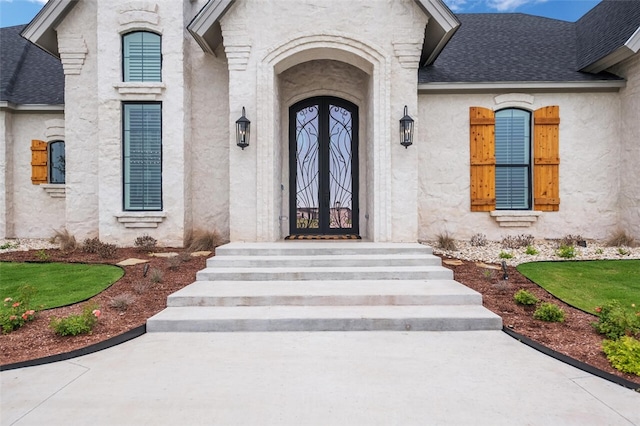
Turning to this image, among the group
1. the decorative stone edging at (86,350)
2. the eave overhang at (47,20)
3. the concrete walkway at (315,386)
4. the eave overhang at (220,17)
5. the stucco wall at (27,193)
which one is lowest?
the concrete walkway at (315,386)

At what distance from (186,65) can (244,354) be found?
715 cm

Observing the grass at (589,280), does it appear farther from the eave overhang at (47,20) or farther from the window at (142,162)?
the eave overhang at (47,20)

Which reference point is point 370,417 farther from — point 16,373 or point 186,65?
point 186,65

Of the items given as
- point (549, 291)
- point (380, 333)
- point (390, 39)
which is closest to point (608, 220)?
point (549, 291)

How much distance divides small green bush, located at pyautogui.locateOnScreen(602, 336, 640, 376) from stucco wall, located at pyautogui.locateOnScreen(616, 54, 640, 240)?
667 centimetres

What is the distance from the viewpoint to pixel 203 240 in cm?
786

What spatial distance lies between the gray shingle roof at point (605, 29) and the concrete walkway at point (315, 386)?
8.49 m

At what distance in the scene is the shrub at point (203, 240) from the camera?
305 inches

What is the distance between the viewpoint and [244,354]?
3.35 m

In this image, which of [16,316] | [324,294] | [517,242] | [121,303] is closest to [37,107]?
[16,316]

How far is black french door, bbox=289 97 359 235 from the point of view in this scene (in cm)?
858

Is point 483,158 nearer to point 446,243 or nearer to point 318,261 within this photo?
point 446,243

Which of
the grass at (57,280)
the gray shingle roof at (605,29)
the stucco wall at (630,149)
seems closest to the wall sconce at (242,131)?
the grass at (57,280)

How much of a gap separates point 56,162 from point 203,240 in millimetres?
5916
